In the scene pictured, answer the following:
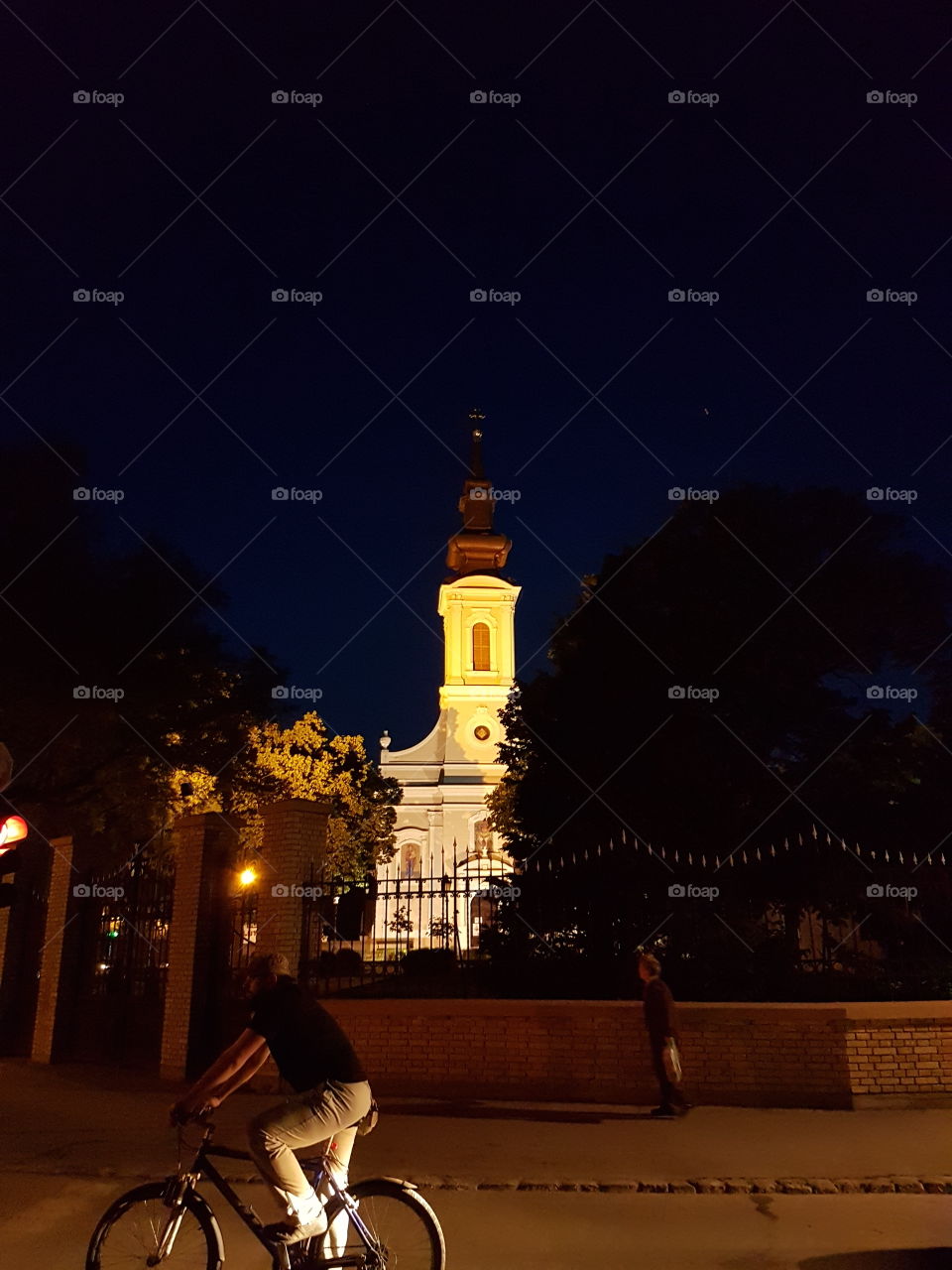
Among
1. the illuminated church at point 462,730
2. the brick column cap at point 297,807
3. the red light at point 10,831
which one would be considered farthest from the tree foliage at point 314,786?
the red light at point 10,831

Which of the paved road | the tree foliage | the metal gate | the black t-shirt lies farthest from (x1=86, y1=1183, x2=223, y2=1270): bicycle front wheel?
the tree foliage

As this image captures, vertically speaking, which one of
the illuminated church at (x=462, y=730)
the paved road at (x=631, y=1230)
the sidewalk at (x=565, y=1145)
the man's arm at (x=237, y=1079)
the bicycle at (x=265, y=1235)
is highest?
the illuminated church at (x=462, y=730)

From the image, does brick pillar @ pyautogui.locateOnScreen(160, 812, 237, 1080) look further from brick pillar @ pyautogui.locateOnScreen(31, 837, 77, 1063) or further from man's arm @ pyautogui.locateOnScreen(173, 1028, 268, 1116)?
man's arm @ pyautogui.locateOnScreen(173, 1028, 268, 1116)

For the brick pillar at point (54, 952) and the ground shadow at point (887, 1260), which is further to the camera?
the brick pillar at point (54, 952)

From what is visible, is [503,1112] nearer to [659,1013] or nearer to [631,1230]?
[659,1013]

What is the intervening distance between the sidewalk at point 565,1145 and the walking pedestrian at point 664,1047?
212 millimetres

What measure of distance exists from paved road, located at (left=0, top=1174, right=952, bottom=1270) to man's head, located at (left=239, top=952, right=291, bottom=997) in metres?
1.80

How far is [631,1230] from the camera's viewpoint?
20.6ft

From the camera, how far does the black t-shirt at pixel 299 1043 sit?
16.1 feet

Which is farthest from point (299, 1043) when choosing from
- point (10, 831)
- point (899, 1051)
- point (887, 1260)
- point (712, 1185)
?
point (899, 1051)

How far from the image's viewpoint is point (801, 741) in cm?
1659

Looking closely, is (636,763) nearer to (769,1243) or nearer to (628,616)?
(628,616)

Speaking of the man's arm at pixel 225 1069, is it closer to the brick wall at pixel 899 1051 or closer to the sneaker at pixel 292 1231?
the sneaker at pixel 292 1231

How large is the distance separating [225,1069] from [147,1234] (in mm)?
855
